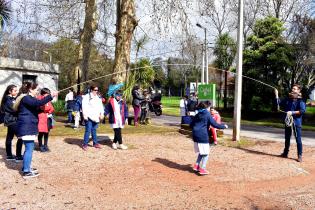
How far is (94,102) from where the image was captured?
10.3 metres

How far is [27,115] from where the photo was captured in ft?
24.0

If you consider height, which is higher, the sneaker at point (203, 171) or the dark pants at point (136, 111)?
the dark pants at point (136, 111)

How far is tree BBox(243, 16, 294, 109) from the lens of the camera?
30.1m

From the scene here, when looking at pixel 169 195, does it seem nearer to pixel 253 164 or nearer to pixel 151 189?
pixel 151 189

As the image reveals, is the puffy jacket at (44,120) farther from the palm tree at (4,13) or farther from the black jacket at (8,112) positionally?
the palm tree at (4,13)

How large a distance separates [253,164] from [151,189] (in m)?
3.44

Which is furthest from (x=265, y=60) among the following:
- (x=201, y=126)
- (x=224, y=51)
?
(x=201, y=126)

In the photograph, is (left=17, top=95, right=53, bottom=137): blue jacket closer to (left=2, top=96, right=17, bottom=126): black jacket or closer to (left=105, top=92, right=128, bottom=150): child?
(left=2, top=96, right=17, bottom=126): black jacket

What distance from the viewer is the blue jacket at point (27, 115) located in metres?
7.24

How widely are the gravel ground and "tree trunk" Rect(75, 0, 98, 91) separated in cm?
789

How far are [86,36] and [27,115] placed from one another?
486 inches

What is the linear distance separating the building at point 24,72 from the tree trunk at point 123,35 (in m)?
8.48

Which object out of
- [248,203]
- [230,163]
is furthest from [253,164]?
Result: [248,203]

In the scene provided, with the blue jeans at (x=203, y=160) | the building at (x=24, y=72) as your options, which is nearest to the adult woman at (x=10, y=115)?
the blue jeans at (x=203, y=160)
